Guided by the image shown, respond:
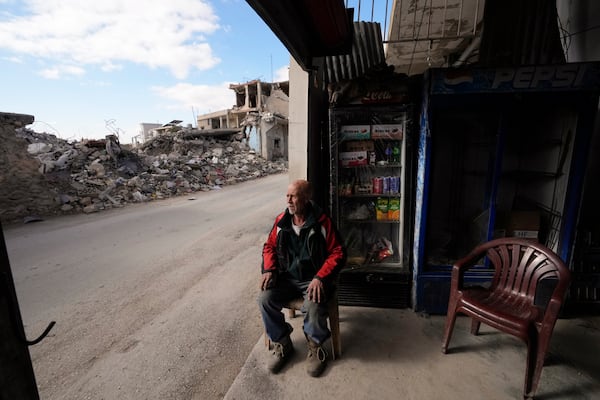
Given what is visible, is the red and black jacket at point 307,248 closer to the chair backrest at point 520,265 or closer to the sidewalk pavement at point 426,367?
the sidewalk pavement at point 426,367

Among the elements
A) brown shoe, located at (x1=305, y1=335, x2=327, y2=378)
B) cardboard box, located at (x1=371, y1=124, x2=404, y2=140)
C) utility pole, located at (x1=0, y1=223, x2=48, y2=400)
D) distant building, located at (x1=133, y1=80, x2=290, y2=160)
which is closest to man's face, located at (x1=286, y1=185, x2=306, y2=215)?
brown shoe, located at (x1=305, y1=335, x2=327, y2=378)

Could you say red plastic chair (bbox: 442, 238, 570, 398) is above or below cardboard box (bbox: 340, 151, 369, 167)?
below

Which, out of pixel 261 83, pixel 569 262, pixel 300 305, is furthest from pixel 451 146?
pixel 261 83

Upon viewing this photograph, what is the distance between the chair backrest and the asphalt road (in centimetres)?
221

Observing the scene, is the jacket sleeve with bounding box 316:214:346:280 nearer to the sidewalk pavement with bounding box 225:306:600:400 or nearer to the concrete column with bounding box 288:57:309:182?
the sidewalk pavement with bounding box 225:306:600:400

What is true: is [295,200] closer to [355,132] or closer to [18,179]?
[355,132]

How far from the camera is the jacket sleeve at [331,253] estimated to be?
2264 mm

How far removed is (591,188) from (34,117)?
1163 centimetres

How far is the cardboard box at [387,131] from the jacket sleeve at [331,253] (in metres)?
1.32

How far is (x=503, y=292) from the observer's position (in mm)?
2361

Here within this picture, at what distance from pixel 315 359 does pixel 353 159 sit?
2043mm

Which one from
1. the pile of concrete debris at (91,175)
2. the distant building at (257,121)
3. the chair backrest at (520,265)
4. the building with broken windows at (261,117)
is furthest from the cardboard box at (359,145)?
the building with broken windows at (261,117)

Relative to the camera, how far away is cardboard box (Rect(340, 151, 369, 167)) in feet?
10.8

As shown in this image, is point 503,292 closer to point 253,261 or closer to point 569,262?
point 569,262
